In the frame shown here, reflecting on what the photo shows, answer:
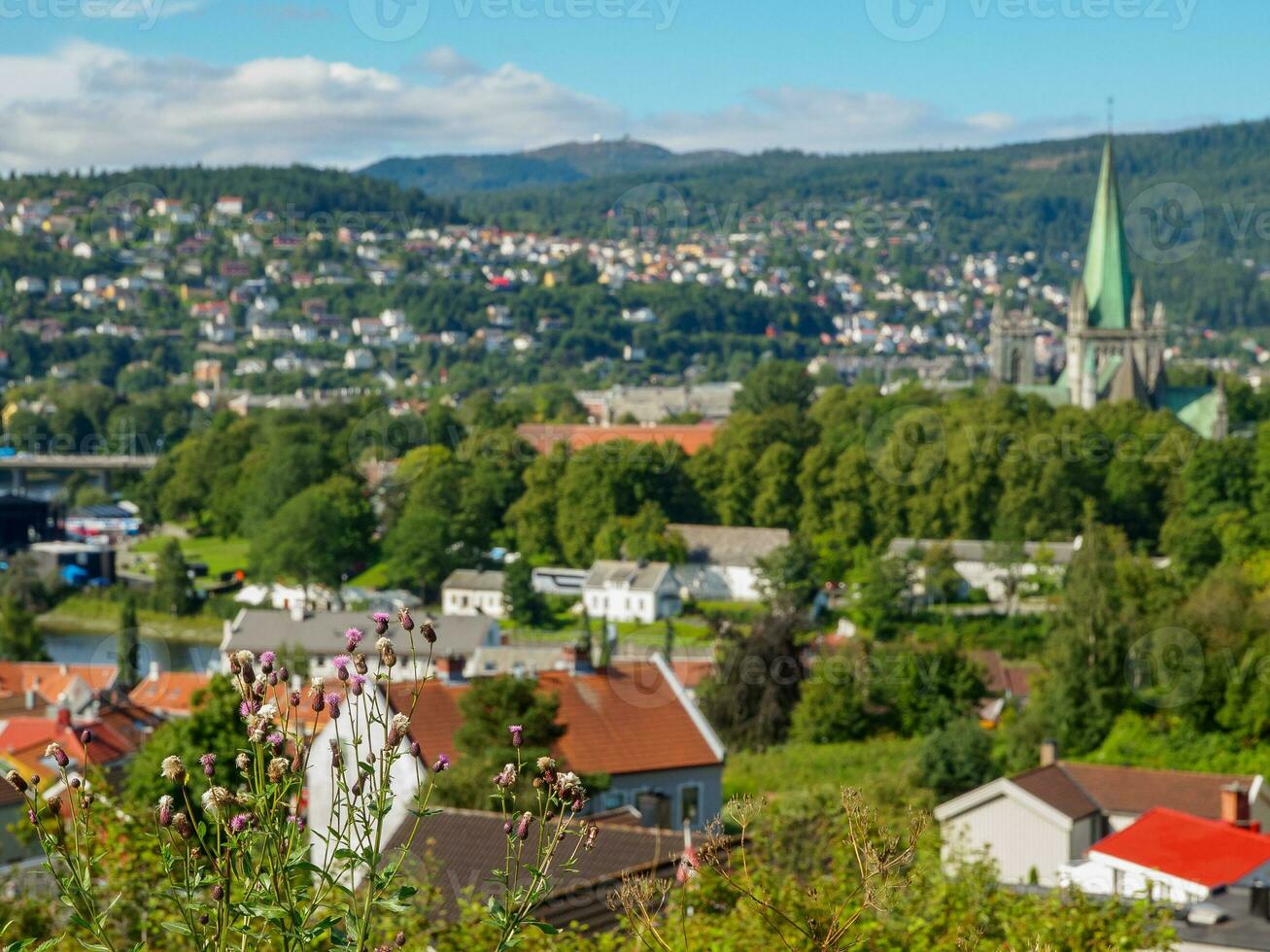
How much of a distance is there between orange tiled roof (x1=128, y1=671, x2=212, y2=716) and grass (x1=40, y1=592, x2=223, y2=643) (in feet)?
36.5

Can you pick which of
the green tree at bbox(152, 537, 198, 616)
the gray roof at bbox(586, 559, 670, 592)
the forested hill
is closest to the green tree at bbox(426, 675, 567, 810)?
the gray roof at bbox(586, 559, 670, 592)

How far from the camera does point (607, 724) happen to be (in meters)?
14.6

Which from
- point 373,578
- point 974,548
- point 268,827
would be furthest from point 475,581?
point 268,827

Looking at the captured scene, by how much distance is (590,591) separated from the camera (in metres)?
35.2

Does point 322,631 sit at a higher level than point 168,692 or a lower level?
lower

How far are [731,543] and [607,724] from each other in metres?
22.5

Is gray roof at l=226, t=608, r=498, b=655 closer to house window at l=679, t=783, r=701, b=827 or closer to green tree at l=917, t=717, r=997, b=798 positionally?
green tree at l=917, t=717, r=997, b=798

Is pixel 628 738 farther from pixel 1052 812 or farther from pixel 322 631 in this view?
pixel 322 631

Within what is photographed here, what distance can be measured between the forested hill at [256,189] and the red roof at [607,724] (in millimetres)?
108280

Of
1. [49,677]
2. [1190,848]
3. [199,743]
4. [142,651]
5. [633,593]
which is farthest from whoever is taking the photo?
[633,593]

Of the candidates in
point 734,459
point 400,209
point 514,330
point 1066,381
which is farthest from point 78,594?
point 400,209

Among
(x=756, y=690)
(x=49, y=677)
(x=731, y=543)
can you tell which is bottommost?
(x=731, y=543)

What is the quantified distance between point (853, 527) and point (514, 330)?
70696 millimetres

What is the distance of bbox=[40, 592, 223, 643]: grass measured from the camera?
3500 cm
